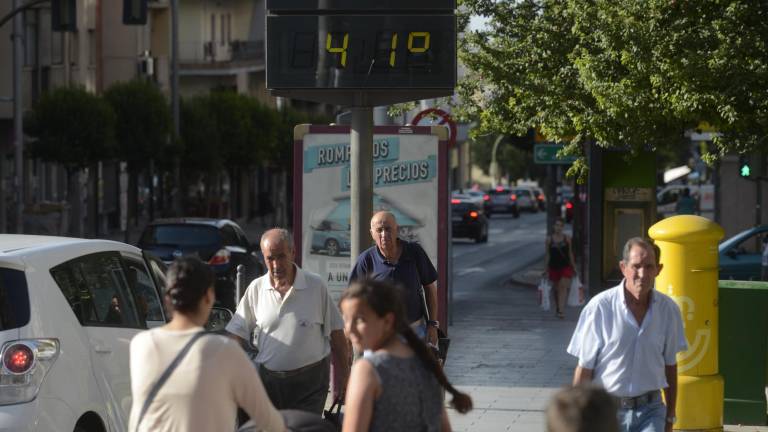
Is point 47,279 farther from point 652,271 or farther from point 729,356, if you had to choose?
point 729,356

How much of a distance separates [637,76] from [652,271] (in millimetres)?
8167

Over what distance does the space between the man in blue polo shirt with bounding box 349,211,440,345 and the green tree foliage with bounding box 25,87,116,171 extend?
102 ft

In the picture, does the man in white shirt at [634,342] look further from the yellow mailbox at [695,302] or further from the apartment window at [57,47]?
the apartment window at [57,47]

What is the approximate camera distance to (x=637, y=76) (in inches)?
573

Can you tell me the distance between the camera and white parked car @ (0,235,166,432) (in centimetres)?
678

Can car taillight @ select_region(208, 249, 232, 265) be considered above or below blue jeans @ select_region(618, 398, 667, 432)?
below

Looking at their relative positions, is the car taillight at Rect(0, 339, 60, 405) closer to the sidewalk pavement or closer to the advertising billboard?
the sidewalk pavement

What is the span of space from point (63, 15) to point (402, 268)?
16.9 metres

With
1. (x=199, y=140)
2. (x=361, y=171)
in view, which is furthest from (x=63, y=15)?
(x=199, y=140)

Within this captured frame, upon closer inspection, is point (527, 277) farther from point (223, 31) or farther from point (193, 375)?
point (223, 31)

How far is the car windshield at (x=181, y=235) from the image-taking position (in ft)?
74.6

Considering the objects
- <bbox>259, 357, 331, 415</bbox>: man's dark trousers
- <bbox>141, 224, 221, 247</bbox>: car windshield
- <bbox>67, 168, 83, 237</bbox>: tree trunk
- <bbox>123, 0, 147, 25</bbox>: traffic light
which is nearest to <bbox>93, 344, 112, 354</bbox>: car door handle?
<bbox>259, 357, 331, 415</bbox>: man's dark trousers

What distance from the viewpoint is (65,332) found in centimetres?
710

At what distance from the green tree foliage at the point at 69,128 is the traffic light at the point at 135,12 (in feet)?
49.2
